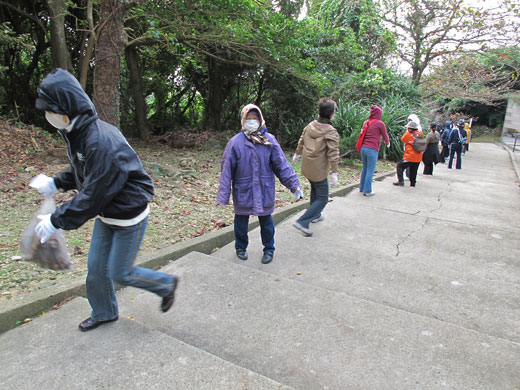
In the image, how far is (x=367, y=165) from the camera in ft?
23.8

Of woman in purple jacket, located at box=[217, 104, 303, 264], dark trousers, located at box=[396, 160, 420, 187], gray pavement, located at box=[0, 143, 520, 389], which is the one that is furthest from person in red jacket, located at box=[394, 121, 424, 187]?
woman in purple jacket, located at box=[217, 104, 303, 264]

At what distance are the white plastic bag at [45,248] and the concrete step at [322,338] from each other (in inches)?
29.1

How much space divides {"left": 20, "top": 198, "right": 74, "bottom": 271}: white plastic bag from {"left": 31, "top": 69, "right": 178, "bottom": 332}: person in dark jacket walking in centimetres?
10

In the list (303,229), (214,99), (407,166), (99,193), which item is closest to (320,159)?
(303,229)

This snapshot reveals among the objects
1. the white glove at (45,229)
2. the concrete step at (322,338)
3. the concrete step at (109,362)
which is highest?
the white glove at (45,229)

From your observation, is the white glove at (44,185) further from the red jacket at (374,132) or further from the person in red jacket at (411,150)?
the person in red jacket at (411,150)

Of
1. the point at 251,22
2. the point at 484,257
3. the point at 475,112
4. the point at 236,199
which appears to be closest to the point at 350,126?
the point at 251,22

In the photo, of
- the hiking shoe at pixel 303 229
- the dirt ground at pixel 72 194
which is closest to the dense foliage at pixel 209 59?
the dirt ground at pixel 72 194

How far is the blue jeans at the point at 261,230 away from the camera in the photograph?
12.8 feet

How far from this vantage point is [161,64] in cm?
1294

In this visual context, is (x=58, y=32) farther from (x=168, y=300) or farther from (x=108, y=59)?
(x=168, y=300)

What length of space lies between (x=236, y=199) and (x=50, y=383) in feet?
7.33

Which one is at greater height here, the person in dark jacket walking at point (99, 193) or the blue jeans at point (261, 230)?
the person in dark jacket walking at point (99, 193)

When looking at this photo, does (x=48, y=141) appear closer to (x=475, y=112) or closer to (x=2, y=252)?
(x=2, y=252)
